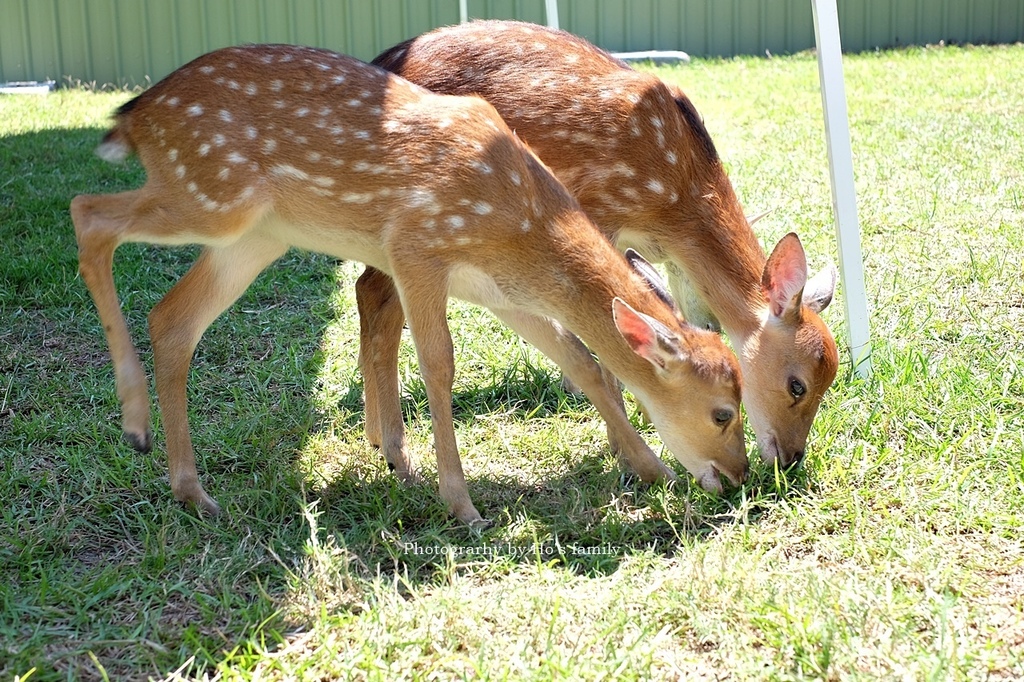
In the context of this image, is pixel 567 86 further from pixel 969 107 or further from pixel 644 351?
pixel 969 107

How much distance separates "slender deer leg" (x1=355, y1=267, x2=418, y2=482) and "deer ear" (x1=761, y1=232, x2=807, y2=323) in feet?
4.36

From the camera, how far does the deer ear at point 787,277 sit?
394cm

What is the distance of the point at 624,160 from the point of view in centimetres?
432

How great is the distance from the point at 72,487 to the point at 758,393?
2.34m

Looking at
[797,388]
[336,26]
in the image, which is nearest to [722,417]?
[797,388]

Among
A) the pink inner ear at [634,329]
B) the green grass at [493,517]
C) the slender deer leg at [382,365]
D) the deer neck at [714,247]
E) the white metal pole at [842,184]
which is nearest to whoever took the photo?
the green grass at [493,517]

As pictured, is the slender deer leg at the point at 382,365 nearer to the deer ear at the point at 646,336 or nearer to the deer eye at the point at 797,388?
the deer ear at the point at 646,336

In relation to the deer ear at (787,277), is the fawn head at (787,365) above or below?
below

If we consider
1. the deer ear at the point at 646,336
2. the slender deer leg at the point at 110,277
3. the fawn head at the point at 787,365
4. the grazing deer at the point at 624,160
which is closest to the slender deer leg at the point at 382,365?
the grazing deer at the point at 624,160

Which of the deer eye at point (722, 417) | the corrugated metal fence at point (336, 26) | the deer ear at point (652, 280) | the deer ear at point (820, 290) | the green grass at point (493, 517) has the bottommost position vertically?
the green grass at point (493, 517)

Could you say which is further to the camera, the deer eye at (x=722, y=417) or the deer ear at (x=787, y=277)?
the deer ear at (x=787, y=277)

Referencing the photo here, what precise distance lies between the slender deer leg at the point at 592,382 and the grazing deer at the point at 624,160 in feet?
1.40

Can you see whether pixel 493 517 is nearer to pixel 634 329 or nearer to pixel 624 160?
pixel 634 329

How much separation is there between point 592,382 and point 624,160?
86 centimetres
